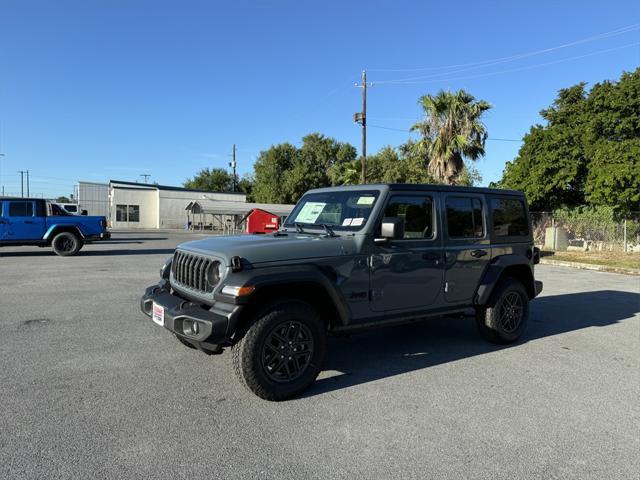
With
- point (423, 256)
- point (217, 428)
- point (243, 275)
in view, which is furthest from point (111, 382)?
point (423, 256)

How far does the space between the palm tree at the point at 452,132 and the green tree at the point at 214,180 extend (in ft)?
182

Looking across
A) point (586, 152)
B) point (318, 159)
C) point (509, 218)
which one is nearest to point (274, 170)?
point (318, 159)

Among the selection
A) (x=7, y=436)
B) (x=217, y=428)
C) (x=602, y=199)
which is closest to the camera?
(x=7, y=436)

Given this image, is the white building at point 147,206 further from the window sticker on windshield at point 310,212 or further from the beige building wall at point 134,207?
the window sticker on windshield at point 310,212

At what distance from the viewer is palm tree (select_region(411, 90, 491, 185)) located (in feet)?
75.3

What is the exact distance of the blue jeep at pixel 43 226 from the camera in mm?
14617

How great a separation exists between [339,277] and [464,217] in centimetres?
197

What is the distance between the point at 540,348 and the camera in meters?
5.56

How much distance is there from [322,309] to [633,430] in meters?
2.54

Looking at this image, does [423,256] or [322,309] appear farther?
[423,256]

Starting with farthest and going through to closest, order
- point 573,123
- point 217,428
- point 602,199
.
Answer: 1. point 573,123
2. point 602,199
3. point 217,428

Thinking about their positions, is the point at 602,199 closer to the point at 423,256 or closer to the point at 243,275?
the point at 423,256

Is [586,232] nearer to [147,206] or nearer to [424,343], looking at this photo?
[424,343]

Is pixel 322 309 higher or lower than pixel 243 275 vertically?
lower
